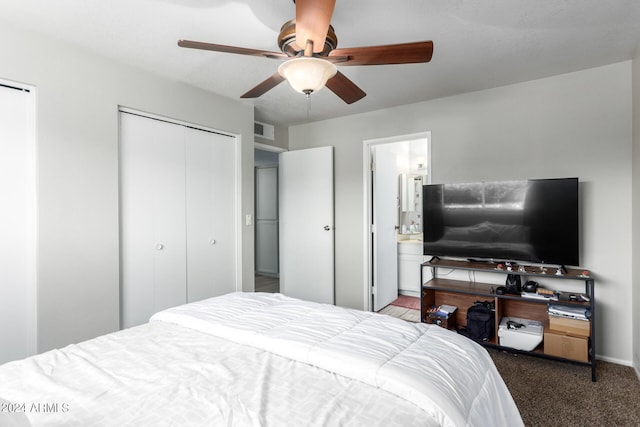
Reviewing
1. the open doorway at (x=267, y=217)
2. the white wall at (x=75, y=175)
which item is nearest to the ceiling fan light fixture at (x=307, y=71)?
the white wall at (x=75, y=175)

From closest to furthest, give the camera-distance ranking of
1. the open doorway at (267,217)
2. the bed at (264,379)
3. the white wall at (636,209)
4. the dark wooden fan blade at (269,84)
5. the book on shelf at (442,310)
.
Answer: the bed at (264,379) → the dark wooden fan blade at (269,84) → the white wall at (636,209) → the book on shelf at (442,310) → the open doorway at (267,217)

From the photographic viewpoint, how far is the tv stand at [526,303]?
2584 millimetres

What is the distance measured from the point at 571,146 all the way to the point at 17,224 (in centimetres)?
427

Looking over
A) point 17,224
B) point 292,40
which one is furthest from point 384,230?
point 17,224

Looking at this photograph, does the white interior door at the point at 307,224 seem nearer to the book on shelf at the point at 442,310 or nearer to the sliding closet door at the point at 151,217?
the book on shelf at the point at 442,310

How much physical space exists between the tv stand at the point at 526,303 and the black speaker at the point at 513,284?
58 millimetres

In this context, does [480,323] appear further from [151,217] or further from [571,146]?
[151,217]

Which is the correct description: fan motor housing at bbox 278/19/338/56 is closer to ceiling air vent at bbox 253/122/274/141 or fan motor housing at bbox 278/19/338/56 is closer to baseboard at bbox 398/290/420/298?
ceiling air vent at bbox 253/122/274/141

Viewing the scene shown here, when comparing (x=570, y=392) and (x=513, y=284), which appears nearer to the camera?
(x=570, y=392)

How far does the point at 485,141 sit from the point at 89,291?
365 cm

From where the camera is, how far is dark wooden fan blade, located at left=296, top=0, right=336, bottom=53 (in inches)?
52.4

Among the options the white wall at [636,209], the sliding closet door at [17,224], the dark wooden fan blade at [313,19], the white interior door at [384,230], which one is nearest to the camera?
the dark wooden fan blade at [313,19]

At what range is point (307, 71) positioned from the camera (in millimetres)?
1608

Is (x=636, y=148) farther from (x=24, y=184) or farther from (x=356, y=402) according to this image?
(x=24, y=184)
